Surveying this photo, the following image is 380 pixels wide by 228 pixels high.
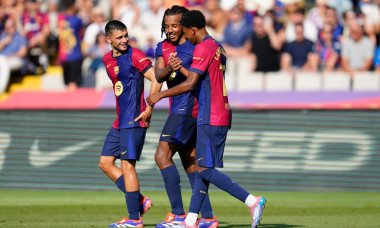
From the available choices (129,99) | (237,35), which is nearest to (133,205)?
(129,99)

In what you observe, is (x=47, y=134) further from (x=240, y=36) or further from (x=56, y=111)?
(x=240, y=36)

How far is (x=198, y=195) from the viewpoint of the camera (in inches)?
332

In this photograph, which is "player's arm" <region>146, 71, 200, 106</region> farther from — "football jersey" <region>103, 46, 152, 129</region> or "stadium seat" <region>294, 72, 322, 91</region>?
"stadium seat" <region>294, 72, 322, 91</region>

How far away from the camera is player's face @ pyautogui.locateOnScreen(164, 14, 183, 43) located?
9039 mm

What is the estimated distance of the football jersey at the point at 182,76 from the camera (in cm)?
922

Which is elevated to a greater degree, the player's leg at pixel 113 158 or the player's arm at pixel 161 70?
the player's arm at pixel 161 70

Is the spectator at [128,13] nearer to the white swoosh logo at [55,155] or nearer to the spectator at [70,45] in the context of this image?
the spectator at [70,45]

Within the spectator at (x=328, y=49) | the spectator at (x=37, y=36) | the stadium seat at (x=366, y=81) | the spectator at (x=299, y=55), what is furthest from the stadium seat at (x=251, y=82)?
the spectator at (x=37, y=36)

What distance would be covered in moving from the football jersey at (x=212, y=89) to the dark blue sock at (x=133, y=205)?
1.38 meters

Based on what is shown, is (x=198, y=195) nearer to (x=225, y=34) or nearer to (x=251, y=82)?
(x=251, y=82)

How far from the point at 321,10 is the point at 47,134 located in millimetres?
7076

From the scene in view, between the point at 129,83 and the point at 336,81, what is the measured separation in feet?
23.5

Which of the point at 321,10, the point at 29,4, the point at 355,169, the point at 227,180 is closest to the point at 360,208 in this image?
the point at 355,169

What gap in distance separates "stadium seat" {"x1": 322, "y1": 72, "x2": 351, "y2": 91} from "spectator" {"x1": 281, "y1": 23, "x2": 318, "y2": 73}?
0.86 metres
